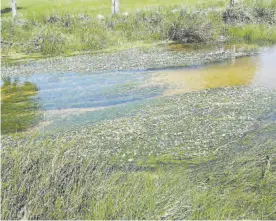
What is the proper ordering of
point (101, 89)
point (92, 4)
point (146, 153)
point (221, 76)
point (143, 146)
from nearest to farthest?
point (146, 153), point (143, 146), point (101, 89), point (221, 76), point (92, 4)

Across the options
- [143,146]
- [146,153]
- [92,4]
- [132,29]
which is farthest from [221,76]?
[92,4]

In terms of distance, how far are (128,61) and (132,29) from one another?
631 cm

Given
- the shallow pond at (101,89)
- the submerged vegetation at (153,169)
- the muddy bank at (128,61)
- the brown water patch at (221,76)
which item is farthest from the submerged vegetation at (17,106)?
the brown water patch at (221,76)

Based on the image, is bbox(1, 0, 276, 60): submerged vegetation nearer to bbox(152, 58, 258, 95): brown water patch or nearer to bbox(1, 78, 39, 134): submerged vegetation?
bbox(1, 78, 39, 134): submerged vegetation

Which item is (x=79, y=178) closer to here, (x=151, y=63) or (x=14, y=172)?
(x=14, y=172)

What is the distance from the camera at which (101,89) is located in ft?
45.8

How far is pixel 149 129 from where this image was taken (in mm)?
9727

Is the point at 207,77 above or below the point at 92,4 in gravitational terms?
below

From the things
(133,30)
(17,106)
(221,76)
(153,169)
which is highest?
(133,30)

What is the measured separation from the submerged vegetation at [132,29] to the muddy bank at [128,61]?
79.9 inches

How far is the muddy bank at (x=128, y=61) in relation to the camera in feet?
56.4

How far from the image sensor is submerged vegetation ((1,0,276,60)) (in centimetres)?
2109

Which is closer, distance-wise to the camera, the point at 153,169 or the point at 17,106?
the point at 153,169

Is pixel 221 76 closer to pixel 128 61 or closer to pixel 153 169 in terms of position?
pixel 128 61
